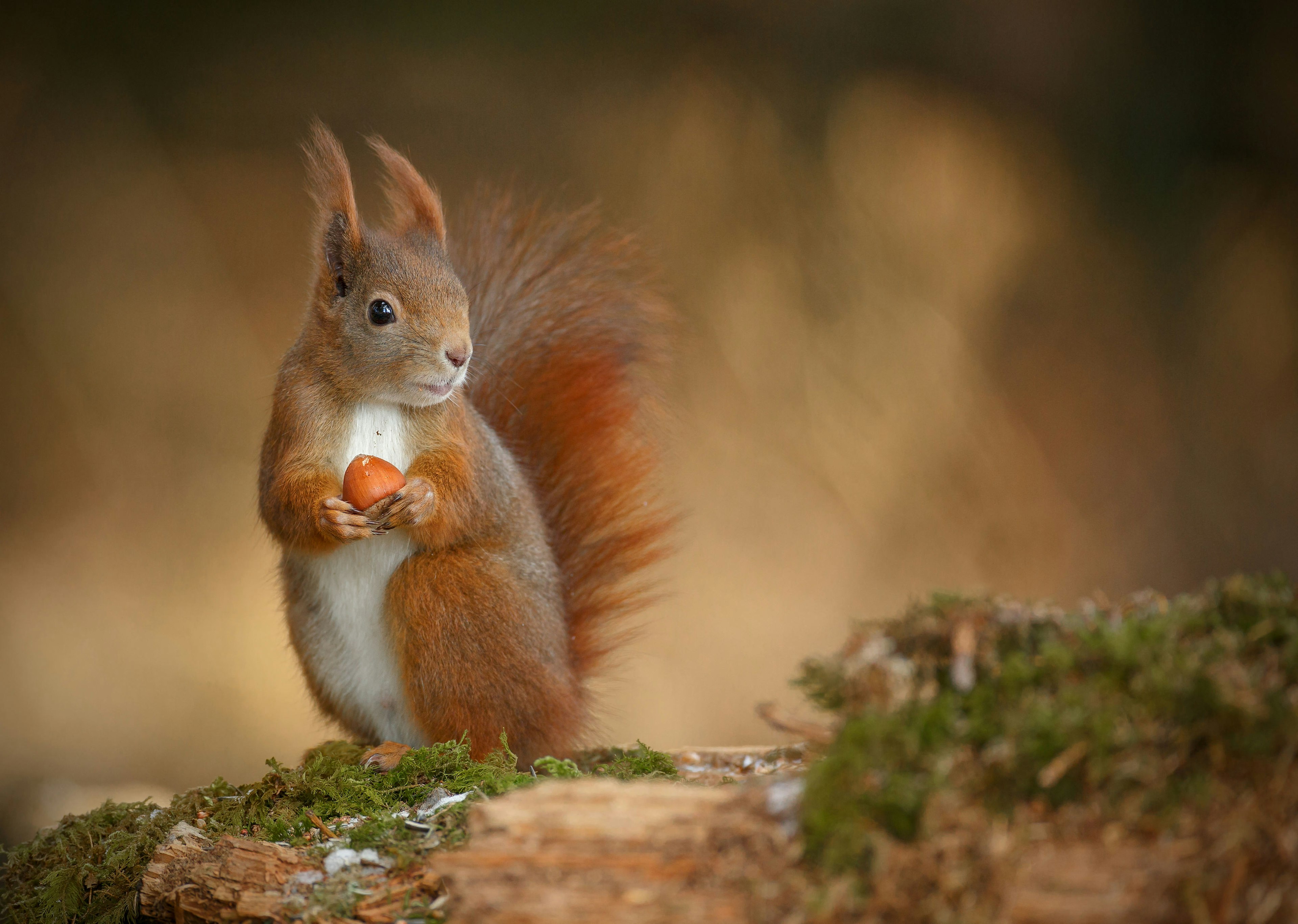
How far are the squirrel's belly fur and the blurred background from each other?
3.98 feet

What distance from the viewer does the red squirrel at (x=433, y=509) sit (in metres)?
1.28

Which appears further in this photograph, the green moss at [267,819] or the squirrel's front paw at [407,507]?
the squirrel's front paw at [407,507]

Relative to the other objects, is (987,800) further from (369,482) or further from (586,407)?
(586,407)

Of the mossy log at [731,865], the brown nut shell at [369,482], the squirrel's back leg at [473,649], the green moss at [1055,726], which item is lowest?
the mossy log at [731,865]

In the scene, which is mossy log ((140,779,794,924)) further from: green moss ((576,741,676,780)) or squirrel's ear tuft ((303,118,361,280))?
squirrel's ear tuft ((303,118,361,280))

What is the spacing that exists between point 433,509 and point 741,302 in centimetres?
174

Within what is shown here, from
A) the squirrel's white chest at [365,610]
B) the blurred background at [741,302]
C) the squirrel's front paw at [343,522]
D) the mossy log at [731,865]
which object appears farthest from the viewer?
the blurred background at [741,302]

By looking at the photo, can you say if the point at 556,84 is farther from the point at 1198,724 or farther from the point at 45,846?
the point at 1198,724

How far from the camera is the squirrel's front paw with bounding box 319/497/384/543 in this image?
1.22 meters

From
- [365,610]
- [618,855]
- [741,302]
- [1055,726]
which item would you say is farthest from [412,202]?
[741,302]

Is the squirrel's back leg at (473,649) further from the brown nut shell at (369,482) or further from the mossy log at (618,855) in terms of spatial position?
the mossy log at (618,855)

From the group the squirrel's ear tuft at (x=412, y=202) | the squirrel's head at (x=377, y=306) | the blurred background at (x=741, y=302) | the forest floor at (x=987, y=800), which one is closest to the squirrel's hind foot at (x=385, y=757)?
the squirrel's head at (x=377, y=306)

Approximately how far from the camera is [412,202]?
1.44 m

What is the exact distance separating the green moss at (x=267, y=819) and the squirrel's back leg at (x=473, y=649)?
0.05m
